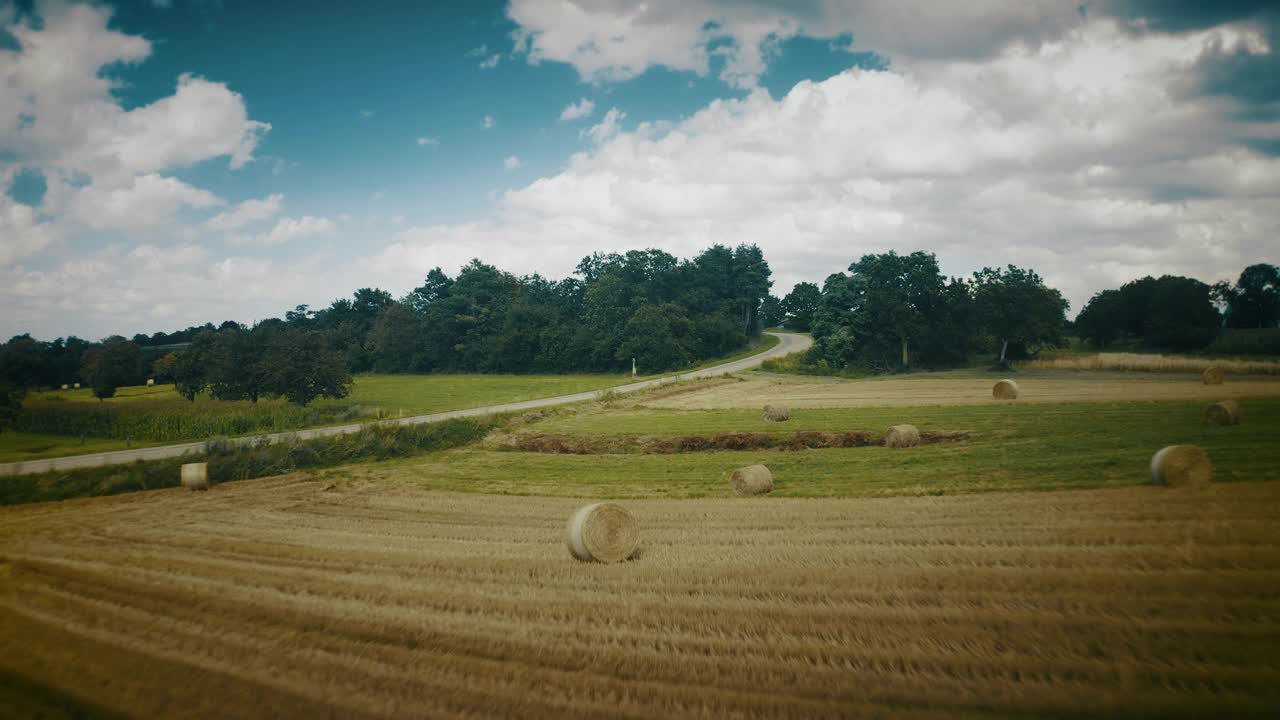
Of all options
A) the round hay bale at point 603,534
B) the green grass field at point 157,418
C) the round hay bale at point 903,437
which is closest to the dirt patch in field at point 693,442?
the round hay bale at point 903,437

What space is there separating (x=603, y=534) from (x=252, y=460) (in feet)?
50.5

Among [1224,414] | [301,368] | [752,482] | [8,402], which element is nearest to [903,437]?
[752,482]

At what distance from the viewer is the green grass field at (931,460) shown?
43.8 feet

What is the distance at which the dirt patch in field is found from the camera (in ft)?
69.7

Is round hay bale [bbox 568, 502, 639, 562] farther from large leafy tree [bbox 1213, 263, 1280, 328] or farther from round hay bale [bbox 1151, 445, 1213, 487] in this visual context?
large leafy tree [bbox 1213, 263, 1280, 328]

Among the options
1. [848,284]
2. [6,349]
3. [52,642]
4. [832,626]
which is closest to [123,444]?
[6,349]

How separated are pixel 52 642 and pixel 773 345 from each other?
314 ft

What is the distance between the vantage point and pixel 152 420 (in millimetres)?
26359

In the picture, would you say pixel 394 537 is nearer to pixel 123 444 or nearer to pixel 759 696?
pixel 759 696

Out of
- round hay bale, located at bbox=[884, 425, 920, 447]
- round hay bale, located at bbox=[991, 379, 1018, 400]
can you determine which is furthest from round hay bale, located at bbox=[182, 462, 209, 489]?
round hay bale, located at bbox=[991, 379, 1018, 400]

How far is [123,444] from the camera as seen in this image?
2416cm

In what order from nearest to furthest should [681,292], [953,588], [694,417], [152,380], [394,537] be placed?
[953,588] → [394,537] → [694,417] → [152,380] → [681,292]

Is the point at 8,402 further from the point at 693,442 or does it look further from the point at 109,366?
the point at 693,442

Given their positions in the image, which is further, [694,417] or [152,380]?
[152,380]
